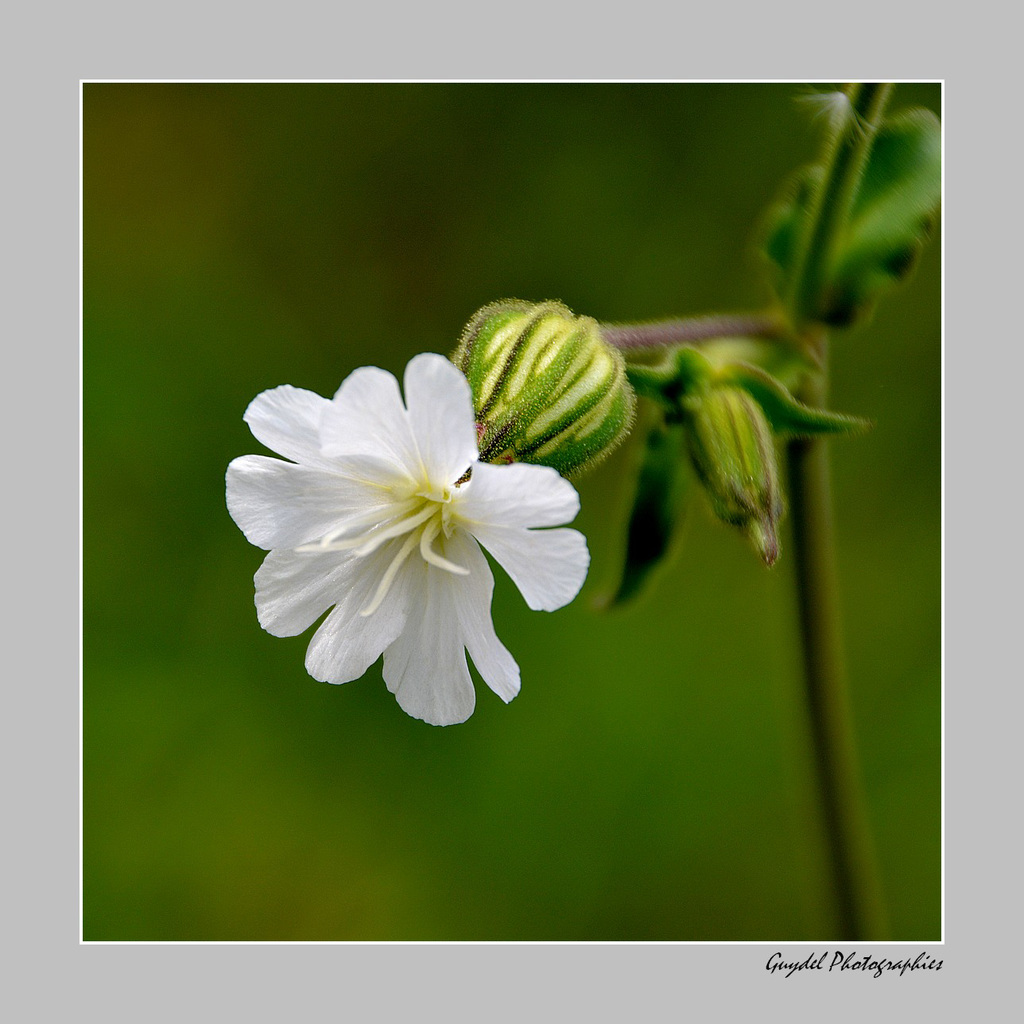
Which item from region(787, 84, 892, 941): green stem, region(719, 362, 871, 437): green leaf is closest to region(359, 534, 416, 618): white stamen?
region(719, 362, 871, 437): green leaf

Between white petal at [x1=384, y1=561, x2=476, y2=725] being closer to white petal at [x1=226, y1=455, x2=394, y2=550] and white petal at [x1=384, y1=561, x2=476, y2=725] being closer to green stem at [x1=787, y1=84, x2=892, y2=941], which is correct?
white petal at [x1=226, y1=455, x2=394, y2=550]

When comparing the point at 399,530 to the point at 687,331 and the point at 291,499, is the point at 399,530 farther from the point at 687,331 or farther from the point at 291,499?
the point at 687,331

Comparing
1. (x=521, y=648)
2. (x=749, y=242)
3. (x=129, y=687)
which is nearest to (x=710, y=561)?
(x=521, y=648)

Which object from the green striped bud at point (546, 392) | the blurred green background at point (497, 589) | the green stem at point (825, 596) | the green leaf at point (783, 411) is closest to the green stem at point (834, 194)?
the green stem at point (825, 596)

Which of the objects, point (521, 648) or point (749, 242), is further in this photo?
point (749, 242)

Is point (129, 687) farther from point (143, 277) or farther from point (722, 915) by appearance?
point (722, 915)

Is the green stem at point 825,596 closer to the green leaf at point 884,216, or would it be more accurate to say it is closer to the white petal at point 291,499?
the green leaf at point 884,216
